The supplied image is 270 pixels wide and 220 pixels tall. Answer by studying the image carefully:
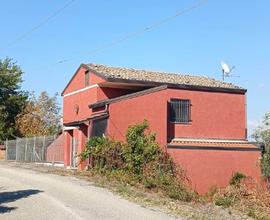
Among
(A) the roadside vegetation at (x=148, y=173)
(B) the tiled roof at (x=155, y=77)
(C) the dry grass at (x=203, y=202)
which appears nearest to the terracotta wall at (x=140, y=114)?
(A) the roadside vegetation at (x=148, y=173)

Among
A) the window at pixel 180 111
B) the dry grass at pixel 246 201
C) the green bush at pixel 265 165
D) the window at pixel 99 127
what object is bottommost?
the dry grass at pixel 246 201

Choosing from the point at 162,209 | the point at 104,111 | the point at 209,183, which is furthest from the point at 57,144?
the point at 162,209

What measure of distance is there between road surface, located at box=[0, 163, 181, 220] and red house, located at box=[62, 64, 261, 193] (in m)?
9.18

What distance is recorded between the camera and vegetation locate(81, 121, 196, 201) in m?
25.4

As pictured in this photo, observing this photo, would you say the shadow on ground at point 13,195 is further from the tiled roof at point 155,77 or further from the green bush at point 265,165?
the green bush at point 265,165

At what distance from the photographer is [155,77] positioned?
36.8 metres

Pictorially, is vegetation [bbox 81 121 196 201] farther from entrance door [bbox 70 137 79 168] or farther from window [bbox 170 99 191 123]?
entrance door [bbox 70 137 79 168]

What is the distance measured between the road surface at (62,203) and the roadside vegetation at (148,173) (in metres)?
2.59

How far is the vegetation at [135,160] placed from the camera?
25406 mm

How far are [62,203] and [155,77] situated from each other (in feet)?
70.9

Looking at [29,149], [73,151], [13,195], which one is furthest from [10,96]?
[13,195]

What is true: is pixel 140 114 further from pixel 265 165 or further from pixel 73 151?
pixel 265 165

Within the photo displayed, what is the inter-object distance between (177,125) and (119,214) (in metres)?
18.9

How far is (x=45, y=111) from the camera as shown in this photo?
67250mm
